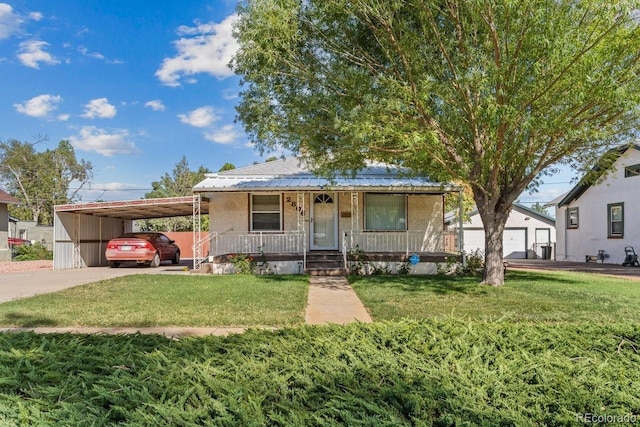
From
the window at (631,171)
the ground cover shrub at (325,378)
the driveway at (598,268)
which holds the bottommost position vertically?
the driveway at (598,268)

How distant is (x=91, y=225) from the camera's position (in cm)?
1808

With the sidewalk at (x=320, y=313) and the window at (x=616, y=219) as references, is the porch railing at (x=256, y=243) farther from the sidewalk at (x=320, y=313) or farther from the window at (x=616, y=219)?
the window at (x=616, y=219)

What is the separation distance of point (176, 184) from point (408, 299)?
1606 inches

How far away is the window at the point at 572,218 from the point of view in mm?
22141

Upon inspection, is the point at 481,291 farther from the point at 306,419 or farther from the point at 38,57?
the point at 38,57

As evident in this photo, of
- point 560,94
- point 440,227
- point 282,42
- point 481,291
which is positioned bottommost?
point 481,291

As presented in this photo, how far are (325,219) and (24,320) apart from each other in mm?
9907

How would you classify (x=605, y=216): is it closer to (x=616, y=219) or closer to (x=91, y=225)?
(x=616, y=219)

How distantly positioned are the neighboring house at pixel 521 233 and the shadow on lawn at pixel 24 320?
24294mm

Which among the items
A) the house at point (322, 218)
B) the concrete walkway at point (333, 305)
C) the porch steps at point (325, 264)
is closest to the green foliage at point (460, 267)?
the house at point (322, 218)

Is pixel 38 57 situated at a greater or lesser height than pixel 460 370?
greater

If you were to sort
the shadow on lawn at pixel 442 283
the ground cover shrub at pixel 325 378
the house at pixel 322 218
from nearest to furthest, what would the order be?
1. the ground cover shrub at pixel 325 378
2. the shadow on lawn at pixel 442 283
3. the house at pixel 322 218

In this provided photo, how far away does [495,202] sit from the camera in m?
10.0

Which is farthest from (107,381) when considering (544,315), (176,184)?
(176,184)
